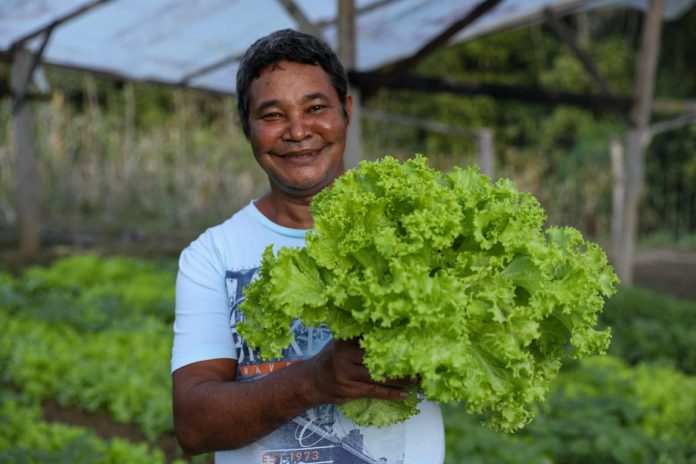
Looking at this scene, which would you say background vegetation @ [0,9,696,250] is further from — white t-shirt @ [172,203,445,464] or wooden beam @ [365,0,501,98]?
white t-shirt @ [172,203,445,464]

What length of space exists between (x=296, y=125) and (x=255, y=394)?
0.65 m

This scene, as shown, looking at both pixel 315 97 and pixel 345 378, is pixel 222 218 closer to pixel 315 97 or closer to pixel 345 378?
pixel 315 97

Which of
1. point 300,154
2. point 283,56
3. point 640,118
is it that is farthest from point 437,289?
point 640,118

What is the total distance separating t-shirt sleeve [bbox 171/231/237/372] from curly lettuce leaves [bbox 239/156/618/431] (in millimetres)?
201

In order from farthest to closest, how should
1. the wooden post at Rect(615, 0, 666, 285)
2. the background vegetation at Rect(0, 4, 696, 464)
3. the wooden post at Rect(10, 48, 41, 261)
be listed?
the wooden post at Rect(10, 48, 41, 261)
the wooden post at Rect(615, 0, 666, 285)
the background vegetation at Rect(0, 4, 696, 464)

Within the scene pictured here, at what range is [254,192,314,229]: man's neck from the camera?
1.99m

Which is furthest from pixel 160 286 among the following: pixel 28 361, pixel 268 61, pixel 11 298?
pixel 268 61

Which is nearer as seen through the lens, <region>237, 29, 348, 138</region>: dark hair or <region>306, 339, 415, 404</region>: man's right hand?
<region>306, 339, 415, 404</region>: man's right hand

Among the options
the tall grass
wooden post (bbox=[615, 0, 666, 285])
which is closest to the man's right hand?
wooden post (bbox=[615, 0, 666, 285])

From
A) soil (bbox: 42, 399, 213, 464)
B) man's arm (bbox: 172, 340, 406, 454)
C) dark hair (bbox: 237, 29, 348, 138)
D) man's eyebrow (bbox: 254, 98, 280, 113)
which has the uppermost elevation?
dark hair (bbox: 237, 29, 348, 138)

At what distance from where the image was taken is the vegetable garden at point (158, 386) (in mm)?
4387

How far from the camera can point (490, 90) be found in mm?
8383

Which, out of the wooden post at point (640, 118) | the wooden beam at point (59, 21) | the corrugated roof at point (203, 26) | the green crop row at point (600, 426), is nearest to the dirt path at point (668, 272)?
the wooden post at point (640, 118)

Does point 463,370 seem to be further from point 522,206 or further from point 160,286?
point 160,286
